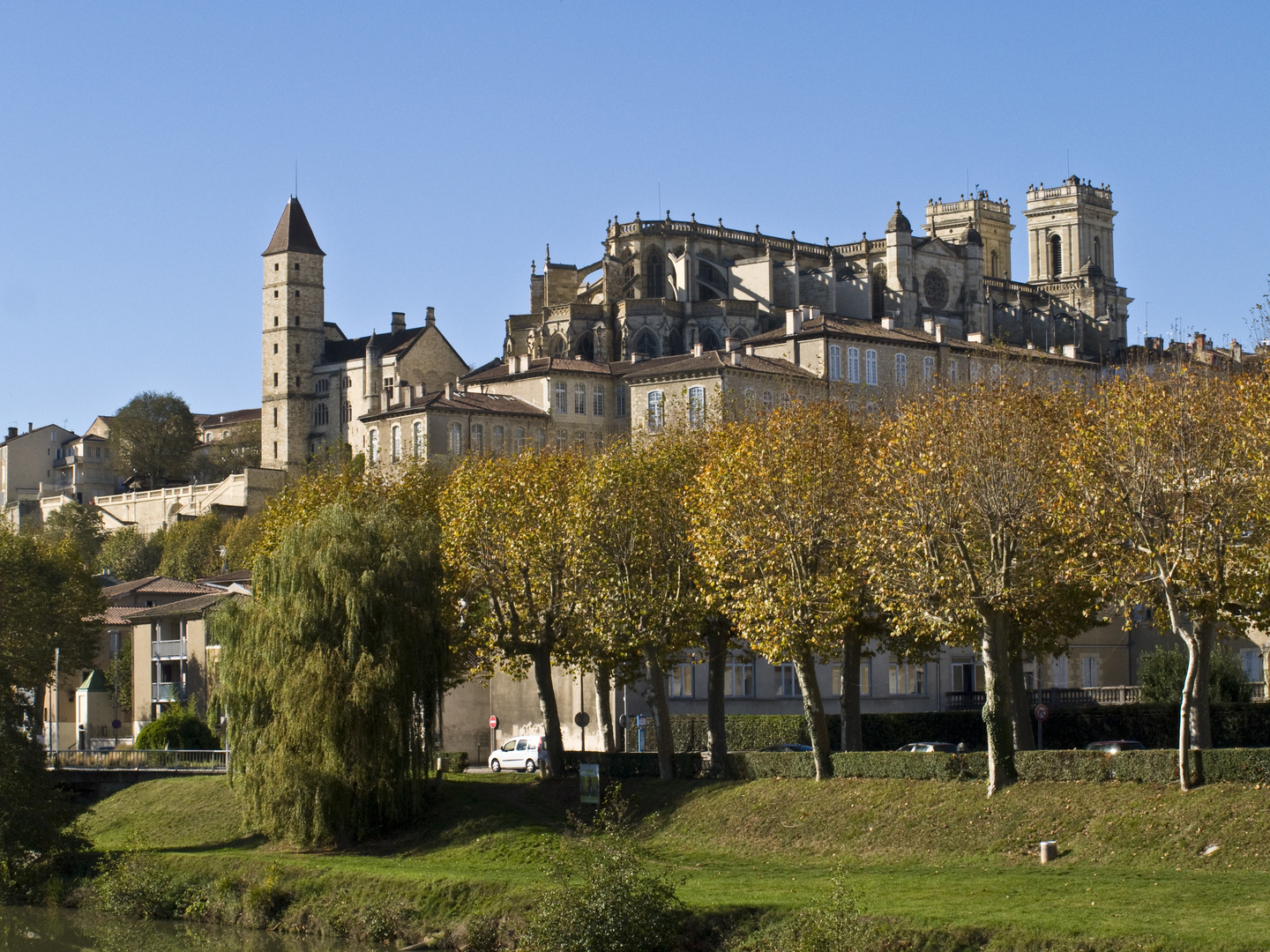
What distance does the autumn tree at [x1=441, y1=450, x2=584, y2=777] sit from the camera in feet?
143

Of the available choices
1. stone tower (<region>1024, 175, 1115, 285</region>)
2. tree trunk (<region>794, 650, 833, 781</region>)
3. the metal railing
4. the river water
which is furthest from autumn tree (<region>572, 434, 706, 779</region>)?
stone tower (<region>1024, 175, 1115, 285</region>)

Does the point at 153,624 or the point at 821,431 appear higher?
the point at 821,431

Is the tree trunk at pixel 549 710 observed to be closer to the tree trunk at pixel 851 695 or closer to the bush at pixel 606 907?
the tree trunk at pixel 851 695

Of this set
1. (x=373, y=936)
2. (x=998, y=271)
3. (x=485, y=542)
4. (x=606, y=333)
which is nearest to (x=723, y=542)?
(x=485, y=542)

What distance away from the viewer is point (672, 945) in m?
29.1

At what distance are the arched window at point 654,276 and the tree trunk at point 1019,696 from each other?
82790 millimetres

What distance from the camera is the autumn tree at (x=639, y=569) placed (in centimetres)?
4203

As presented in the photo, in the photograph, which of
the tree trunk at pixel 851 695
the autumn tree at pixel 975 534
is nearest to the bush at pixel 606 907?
the autumn tree at pixel 975 534

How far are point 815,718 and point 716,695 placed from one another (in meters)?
4.76

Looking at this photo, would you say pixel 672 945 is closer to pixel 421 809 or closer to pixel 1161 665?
pixel 421 809

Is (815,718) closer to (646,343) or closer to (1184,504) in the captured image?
(1184,504)

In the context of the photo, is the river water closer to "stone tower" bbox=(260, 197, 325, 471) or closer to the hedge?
the hedge

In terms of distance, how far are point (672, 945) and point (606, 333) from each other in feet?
285

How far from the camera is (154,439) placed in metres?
149
